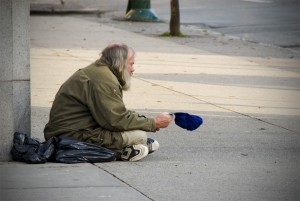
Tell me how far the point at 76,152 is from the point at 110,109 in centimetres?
44

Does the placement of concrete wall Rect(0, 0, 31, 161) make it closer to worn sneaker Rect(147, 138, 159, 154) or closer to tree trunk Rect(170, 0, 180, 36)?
worn sneaker Rect(147, 138, 159, 154)

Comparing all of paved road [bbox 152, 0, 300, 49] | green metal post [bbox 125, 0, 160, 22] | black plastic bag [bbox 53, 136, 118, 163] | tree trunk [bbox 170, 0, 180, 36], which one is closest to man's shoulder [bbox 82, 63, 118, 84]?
black plastic bag [bbox 53, 136, 118, 163]

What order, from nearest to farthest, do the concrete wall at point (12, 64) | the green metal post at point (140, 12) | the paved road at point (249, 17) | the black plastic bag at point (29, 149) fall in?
the black plastic bag at point (29, 149), the concrete wall at point (12, 64), the paved road at point (249, 17), the green metal post at point (140, 12)

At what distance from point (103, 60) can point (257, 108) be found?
10.8 ft

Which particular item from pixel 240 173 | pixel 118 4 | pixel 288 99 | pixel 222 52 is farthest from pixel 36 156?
pixel 118 4

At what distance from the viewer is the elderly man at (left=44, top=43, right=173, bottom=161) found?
7699 mm

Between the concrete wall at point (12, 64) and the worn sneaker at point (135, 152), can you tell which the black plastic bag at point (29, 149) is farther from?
the worn sneaker at point (135, 152)

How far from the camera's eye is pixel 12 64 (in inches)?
308

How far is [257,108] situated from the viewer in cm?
1076

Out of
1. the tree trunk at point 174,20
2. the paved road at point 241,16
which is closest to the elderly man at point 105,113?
the paved road at point 241,16

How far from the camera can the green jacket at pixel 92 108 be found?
7.67m

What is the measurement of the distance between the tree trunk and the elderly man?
972 cm

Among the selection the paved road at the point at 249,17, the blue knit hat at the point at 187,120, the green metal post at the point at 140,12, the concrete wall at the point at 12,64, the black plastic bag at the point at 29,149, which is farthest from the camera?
the green metal post at the point at 140,12

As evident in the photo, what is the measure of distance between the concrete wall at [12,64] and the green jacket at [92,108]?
0.32m
